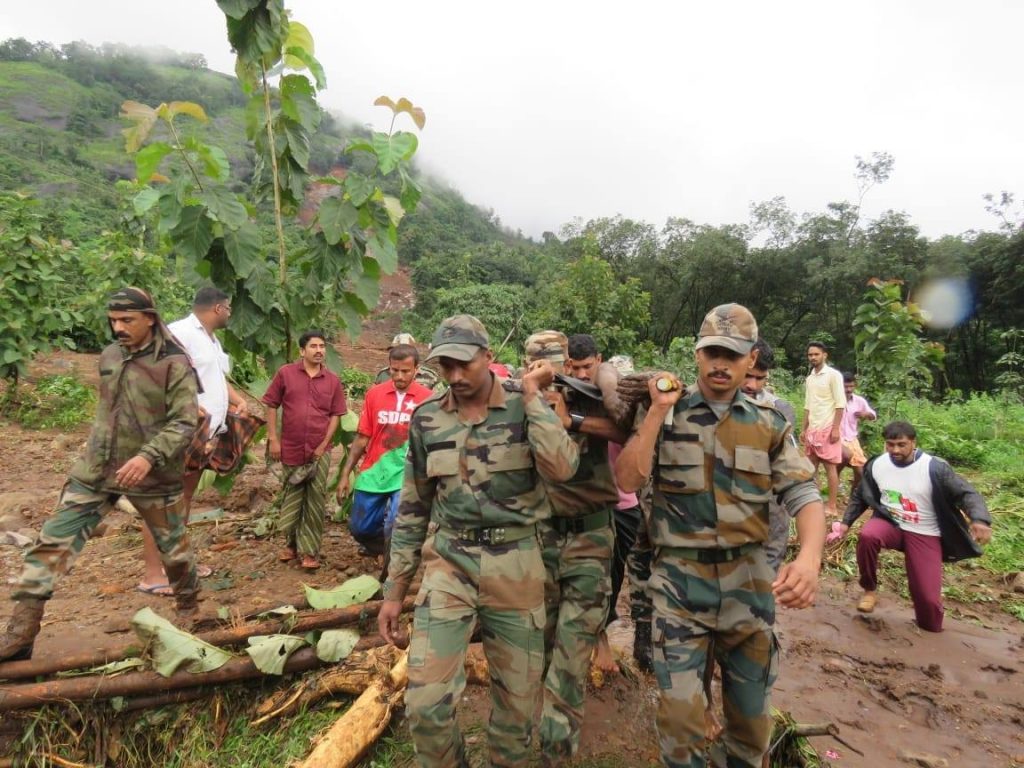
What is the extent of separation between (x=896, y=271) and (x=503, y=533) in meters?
25.4

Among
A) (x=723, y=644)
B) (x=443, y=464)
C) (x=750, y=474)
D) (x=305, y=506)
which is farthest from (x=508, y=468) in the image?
(x=305, y=506)

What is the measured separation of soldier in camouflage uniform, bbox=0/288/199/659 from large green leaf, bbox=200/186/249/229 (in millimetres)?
1290

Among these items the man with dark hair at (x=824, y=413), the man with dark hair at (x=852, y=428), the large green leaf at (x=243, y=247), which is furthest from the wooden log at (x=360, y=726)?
the man with dark hair at (x=852, y=428)

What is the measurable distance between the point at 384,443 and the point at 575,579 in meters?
1.87

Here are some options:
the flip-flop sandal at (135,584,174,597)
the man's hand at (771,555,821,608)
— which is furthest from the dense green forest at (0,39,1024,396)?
the man's hand at (771,555,821,608)

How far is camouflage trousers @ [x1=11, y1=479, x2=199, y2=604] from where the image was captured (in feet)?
9.78

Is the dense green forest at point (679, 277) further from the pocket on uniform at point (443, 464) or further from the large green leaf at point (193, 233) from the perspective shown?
the pocket on uniform at point (443, 464)

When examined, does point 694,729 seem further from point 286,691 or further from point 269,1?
point 269,1

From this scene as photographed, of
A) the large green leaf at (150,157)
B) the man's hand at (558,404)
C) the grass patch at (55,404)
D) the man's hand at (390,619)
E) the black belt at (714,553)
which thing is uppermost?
the large green leaf at (150,157)

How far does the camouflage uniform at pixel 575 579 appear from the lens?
8.77 ft

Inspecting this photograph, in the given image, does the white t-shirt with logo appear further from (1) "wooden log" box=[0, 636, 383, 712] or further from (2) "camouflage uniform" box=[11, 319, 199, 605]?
(2) "camouflage uniform" box=[11, 319, 199, 605]

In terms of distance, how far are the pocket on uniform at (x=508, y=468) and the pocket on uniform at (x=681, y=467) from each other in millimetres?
566

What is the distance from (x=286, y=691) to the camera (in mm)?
3129

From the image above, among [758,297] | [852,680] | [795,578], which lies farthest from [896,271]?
[795,578]
